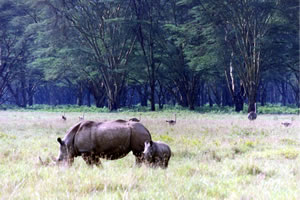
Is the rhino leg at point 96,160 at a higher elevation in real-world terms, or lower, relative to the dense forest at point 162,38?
lower

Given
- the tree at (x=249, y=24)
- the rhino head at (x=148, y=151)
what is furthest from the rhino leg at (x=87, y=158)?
the tree at (x=249, y=24)

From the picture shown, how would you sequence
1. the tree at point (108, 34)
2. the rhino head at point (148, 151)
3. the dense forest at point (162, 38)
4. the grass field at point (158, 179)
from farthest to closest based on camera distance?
the tree at point (108, 34) < the dense forest at point (162, 38) < the rhino head at point (148, 151) < the grass field at point (158, 179)

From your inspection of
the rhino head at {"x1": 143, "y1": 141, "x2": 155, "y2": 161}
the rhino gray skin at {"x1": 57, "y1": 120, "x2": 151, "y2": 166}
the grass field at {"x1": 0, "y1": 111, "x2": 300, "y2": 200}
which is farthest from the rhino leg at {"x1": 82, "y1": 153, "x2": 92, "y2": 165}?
the rhino head at {"x1": 143, "y1": 141, "x2": 155, "y2": 161}

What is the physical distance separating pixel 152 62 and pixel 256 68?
1051 cm

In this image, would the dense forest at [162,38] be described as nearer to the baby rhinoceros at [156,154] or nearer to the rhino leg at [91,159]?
the baby rhinoceros at [156,154]

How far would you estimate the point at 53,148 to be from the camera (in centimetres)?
927

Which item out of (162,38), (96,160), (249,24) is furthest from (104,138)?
(162,38)

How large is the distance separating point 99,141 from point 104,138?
4.2 inches

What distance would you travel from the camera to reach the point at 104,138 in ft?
21.5

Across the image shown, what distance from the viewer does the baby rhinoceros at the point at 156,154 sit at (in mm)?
6559

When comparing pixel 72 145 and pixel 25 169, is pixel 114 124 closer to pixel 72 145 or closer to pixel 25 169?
pixel 72 145

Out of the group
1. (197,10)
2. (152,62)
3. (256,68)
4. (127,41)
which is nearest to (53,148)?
(256,68)

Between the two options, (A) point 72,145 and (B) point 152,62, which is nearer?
(A) point 72,145

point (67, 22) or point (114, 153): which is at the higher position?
point (67, 22)
